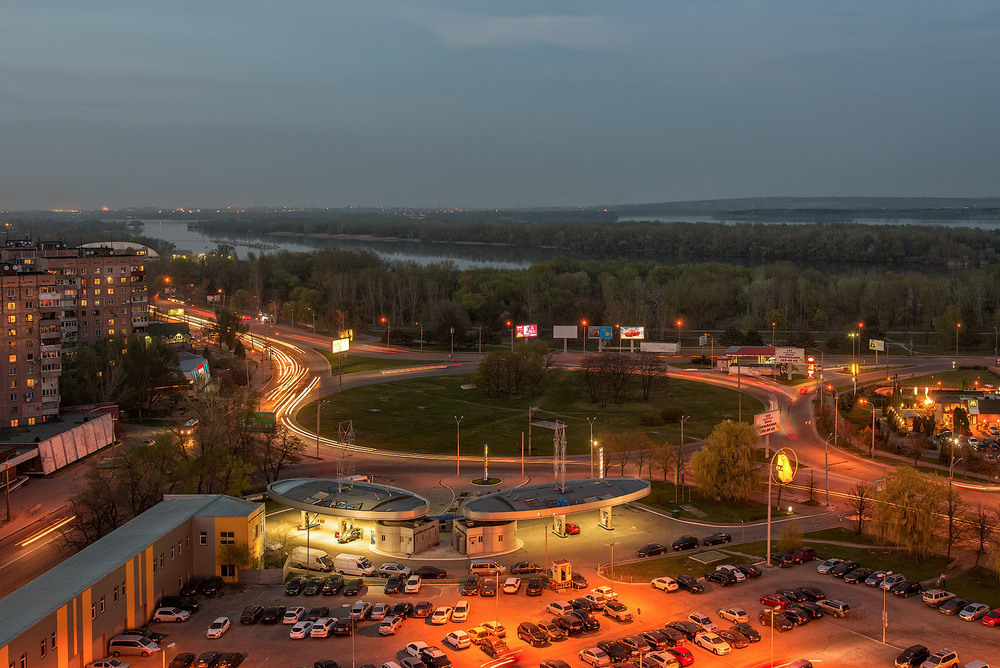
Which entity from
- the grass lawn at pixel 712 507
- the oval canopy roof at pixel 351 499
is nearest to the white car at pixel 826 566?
the grass lawn at pixel 712 507

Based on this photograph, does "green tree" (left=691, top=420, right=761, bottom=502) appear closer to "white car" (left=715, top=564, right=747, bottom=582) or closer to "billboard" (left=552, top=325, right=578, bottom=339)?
"white car" (left=715, top=564, right=747, bottom=582)

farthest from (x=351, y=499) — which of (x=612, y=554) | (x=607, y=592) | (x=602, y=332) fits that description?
(x=602, y=332)

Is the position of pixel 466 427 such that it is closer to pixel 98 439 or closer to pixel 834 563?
pixel 98 439

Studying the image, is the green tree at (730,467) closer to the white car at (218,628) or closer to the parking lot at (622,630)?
the parking lot at (622,630)

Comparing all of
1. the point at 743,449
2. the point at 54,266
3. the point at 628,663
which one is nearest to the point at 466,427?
the point at 743,449

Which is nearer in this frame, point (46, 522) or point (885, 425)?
Result: point (46, 522)

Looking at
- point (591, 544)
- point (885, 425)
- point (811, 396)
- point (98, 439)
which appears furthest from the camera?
point (811, 396)
